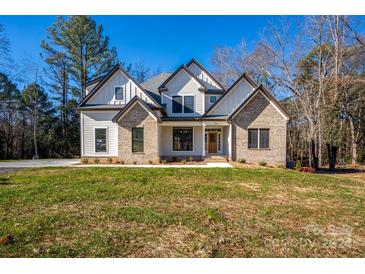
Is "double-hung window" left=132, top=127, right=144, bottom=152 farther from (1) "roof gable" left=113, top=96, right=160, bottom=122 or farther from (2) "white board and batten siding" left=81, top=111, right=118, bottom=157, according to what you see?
(2) "white board and batten siding" left=81, top=111, right=118, bottom=157

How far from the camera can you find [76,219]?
16.1 ft

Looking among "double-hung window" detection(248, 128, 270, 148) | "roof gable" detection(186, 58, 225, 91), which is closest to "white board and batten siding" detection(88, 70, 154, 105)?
"roof gable" detection(186, 58, 225, 91)

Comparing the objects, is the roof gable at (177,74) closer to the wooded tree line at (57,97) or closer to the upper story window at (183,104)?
the upper story window at (183,104)

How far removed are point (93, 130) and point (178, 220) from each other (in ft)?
47.5

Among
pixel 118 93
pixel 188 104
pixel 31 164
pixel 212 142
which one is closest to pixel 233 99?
pixel 188 104

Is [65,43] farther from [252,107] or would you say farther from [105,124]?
[252,107]

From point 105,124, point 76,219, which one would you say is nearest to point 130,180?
point 76,219

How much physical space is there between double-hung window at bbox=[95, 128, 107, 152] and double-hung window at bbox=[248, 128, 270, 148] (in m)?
11.2

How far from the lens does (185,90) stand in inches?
734

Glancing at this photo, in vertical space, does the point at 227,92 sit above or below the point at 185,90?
below

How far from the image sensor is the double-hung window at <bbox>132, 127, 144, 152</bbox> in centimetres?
1632

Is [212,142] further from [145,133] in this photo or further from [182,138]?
[145,133]

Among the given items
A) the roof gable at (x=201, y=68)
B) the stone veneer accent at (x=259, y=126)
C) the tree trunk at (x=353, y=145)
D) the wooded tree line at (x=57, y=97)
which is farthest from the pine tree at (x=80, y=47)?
the tree trunk at (x=353, y=145)

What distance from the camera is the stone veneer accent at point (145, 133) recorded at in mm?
16156
